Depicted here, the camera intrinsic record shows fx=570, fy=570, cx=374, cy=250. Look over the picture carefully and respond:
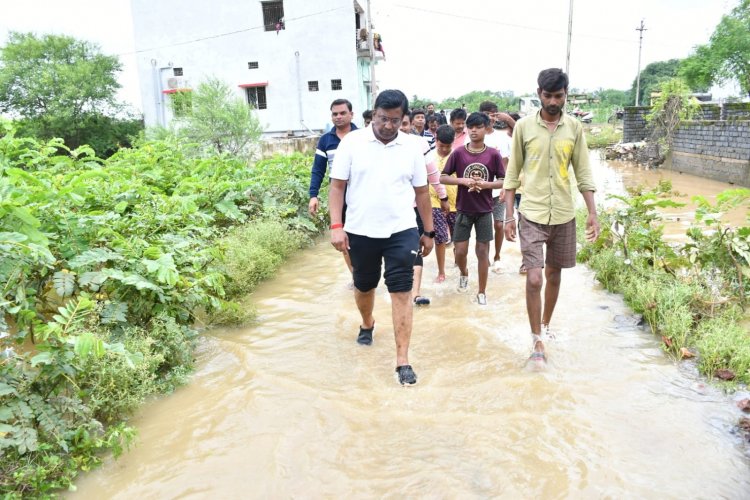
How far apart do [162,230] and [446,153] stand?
3051mm

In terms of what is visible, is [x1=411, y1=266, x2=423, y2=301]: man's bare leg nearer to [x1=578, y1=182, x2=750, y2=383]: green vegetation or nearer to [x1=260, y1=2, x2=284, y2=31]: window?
[x1=578, y1=182, x2=750, y2=383]: green vegetation

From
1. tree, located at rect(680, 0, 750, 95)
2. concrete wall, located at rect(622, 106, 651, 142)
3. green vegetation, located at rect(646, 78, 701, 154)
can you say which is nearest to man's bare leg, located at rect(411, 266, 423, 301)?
green vegetation, located at rect(646, 78, 701, 154)

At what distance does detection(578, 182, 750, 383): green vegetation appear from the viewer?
4125 mm

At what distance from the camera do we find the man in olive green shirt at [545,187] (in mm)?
4090

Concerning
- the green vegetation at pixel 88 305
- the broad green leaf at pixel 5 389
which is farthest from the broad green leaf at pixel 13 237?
the broad green leaf at pixel 5 389

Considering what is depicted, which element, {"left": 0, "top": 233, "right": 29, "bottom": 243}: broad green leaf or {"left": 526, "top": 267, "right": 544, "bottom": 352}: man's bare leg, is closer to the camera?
{"left": 0, "top": 233, "right": 29, "bottom": 243}: broad green leaf

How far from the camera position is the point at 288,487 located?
284 centimetres

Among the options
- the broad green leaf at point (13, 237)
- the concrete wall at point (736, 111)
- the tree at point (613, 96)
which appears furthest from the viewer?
the tree at point (613, 96)

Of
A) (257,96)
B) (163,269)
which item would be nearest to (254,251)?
(163,269)

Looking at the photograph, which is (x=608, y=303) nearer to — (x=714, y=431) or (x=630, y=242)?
(x=630, y=242)

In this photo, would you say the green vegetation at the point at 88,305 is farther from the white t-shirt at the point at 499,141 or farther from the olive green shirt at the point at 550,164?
the white t-shirt at the point at 499,141

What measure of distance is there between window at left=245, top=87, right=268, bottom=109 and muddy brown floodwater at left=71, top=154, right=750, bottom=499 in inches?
1105

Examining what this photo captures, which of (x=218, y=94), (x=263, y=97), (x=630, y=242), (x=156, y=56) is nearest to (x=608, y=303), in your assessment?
(x=630, y=242)

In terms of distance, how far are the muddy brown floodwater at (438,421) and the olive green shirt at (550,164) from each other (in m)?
1.12
